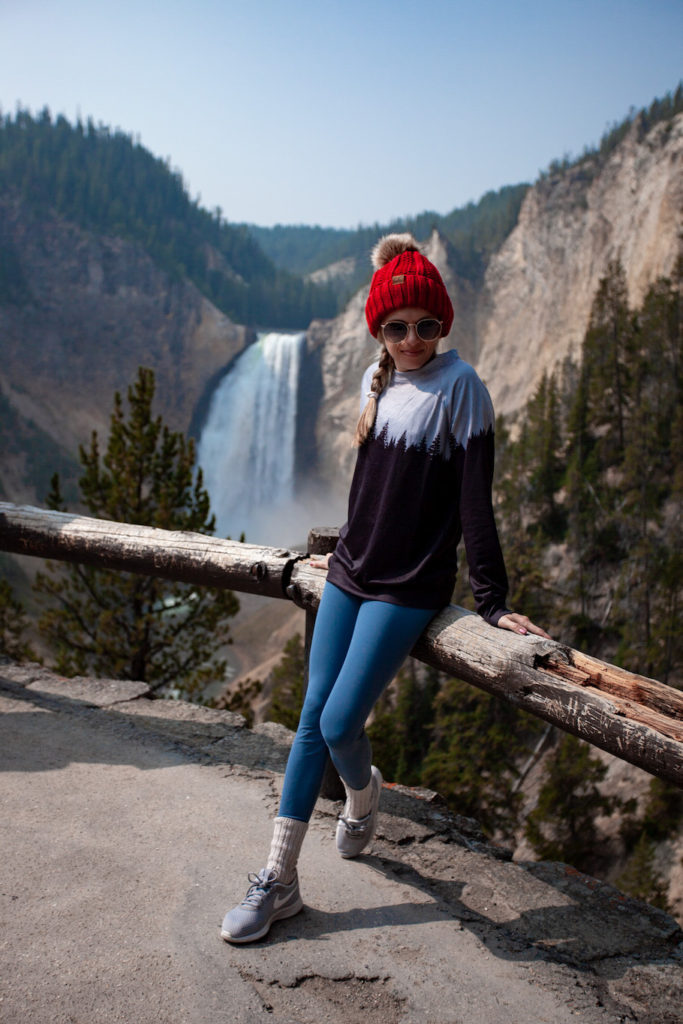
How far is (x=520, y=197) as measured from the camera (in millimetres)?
62531

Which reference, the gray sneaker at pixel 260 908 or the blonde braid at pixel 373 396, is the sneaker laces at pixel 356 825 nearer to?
the gray sneaker at pixel 260 908

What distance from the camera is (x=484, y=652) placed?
90.2 inches

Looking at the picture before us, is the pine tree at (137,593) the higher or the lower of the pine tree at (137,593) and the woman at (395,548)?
the lower

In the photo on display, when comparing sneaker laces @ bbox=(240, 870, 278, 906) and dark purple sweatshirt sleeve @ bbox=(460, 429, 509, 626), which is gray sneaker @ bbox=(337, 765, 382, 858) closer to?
sneaker laces @ bbox=(240, 870, 278, 906)

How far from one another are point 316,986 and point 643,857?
18.0 meters

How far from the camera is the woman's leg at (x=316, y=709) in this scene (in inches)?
92.5

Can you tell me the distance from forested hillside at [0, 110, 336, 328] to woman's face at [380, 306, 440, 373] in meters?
58.9

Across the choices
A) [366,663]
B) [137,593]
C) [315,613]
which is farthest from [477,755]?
A: [366,663]

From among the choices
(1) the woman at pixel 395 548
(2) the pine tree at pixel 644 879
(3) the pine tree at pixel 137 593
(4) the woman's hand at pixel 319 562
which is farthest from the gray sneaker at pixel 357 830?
(2) the pine tree at pixel 644 879

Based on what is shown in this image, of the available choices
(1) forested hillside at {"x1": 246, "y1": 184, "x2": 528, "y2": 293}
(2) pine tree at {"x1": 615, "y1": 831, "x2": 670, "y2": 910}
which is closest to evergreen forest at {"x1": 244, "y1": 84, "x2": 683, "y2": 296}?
(1) forested hillside at {"x1": 246, "y1": 184, "x2": 528, "y2": 293}

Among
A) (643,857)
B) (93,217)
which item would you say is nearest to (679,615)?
(643,857)

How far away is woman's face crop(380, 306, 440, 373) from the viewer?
2414mm

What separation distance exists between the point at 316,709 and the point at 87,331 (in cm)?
6023

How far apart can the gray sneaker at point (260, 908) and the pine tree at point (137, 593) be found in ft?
21.7
